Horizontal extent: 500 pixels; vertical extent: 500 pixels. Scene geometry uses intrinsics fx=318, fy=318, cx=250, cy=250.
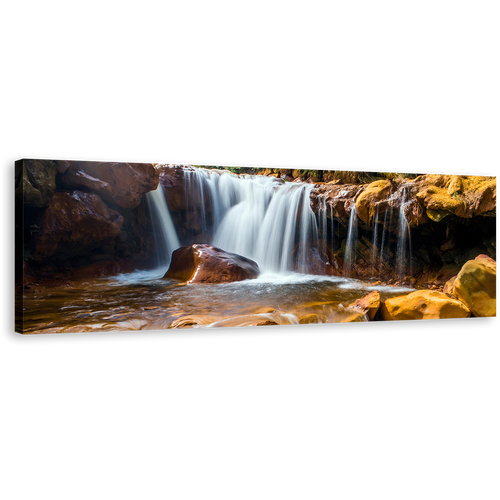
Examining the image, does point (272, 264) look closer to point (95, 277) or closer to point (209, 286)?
point (209, 286)

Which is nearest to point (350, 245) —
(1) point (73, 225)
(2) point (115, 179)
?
(2) point (115, 179)

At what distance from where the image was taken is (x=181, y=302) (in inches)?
105

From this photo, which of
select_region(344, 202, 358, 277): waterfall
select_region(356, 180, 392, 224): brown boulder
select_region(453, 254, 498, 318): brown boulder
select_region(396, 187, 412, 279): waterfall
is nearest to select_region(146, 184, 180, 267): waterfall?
select_region(344, 202, 358, 277): waterfall

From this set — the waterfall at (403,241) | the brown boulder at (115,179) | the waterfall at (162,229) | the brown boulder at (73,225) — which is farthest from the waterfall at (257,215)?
the waterfall at (403,241)

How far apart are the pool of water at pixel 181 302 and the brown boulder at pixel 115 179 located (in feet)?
2.13

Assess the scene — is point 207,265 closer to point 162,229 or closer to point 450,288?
point 162,229

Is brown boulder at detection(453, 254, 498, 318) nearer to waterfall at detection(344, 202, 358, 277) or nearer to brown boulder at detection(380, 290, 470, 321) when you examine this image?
brown boulder at detection(380, 290, 470, 321)

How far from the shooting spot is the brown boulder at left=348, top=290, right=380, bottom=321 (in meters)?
3.11

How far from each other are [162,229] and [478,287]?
3232 mm

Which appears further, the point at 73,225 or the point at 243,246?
the point at 243,246

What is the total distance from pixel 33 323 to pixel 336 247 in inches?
107

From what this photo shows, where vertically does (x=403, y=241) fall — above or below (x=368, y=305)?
above

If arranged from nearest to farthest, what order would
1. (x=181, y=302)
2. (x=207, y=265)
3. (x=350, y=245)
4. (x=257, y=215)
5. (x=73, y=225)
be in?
(x=73, y=225) → (x=181, y=302) → (x=207, y=265) → (x=257, y=215) → (x=350, y=245)

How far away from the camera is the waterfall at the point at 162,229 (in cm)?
271
